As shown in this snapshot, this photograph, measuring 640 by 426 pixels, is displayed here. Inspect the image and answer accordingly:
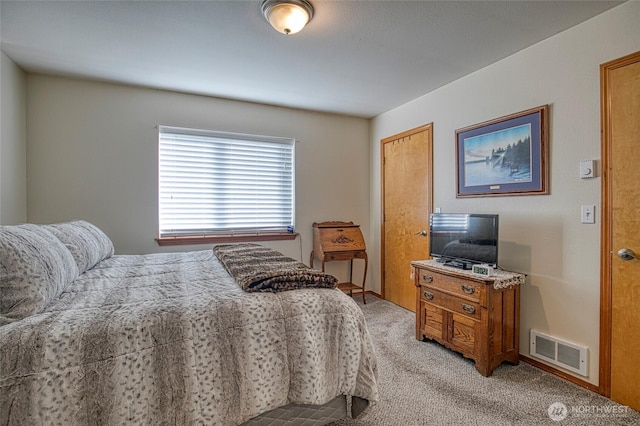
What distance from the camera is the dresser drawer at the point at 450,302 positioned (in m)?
2.23

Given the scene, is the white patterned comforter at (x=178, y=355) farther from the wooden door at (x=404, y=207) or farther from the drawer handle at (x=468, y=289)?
the wooden door at (x=404, y=207)

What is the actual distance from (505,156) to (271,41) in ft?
6.88

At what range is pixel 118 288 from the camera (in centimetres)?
154

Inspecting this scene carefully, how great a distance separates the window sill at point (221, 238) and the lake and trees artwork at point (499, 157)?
6.97 feet

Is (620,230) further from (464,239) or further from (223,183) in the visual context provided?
(223,183)

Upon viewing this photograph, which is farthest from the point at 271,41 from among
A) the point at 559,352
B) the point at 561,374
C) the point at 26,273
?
the point at 561,374

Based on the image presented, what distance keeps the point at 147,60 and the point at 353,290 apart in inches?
132

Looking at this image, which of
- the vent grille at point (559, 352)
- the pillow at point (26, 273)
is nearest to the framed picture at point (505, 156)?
the vent grille at point (559, 352)

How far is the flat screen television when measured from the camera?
7.55 ft

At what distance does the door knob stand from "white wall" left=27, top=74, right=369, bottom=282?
2.97 meters

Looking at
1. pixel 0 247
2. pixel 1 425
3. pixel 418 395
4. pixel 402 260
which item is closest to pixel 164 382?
pixel 1 425

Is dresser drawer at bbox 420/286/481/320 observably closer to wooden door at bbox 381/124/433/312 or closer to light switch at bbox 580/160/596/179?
wooden door at bbox 381/124/433/312

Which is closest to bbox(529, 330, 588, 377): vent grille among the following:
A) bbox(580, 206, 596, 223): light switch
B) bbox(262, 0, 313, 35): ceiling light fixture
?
bbox(580, 206, 596, 223): light switch

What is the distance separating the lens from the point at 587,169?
78.6 inches
